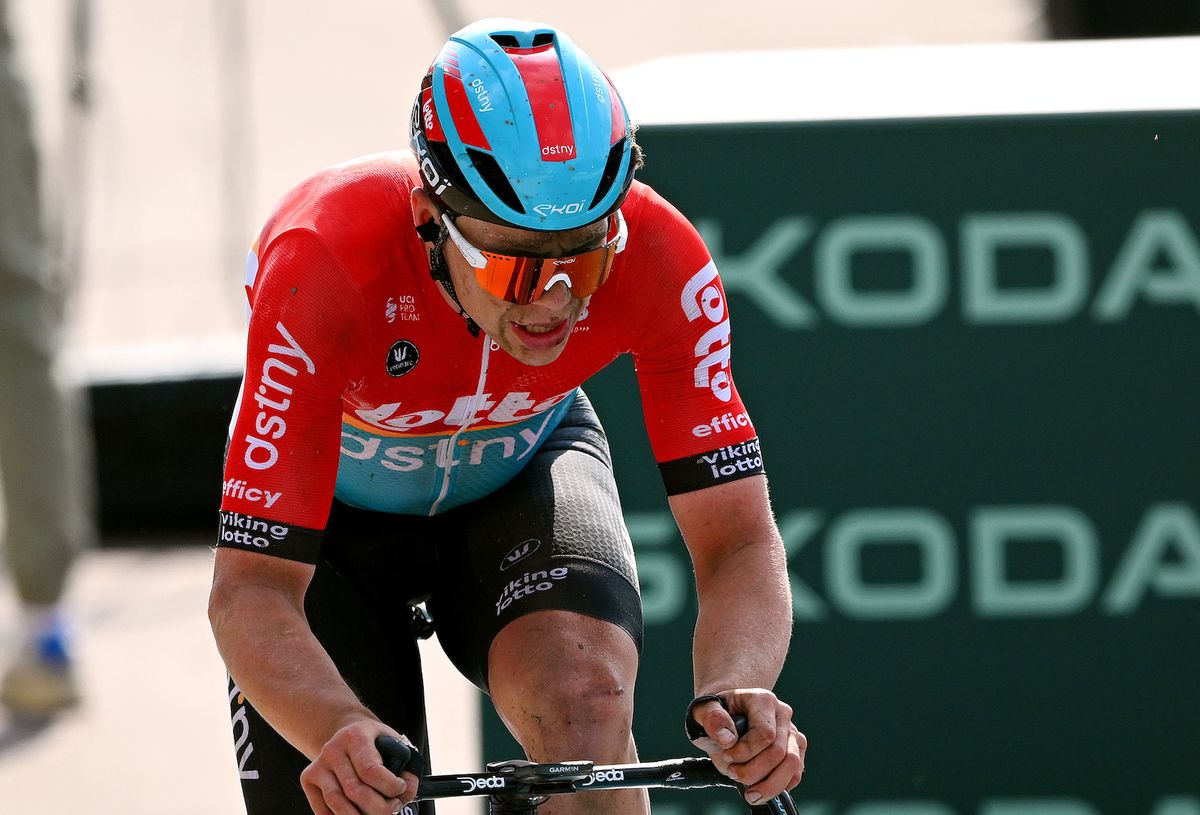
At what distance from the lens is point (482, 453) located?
3.70 m

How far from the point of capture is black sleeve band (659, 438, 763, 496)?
3.44m

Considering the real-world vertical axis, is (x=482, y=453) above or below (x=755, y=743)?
above

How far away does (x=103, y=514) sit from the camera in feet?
28.8

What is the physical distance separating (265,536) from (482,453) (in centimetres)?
68

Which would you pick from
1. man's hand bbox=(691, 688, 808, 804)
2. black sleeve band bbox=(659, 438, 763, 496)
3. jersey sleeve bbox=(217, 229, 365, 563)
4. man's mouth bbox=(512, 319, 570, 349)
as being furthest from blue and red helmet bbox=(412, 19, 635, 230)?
man's hand bbox=(691, 688, 808, 804)

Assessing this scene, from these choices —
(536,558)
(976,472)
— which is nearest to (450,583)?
(536,558)

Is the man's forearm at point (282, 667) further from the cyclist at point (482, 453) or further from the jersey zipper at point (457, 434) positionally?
the jersey zipper at point (457, 434)

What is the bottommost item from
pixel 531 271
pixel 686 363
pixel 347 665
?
pixel 347 665

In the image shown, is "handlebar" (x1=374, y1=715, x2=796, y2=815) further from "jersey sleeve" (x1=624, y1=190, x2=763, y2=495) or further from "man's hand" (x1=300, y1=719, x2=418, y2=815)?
"jersey sleeve" (x1=624, y1=190, x2=763, y2=495)

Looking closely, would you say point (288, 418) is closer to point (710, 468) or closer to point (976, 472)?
point (710, 468)

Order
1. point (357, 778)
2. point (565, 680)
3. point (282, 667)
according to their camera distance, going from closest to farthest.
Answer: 1. point (357, 778)
2. point (282, 667)
3. point (565, 680)

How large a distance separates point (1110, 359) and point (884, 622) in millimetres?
960

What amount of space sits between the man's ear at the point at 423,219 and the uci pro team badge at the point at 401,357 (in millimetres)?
227

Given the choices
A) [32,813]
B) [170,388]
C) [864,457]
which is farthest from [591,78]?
[170,388]
